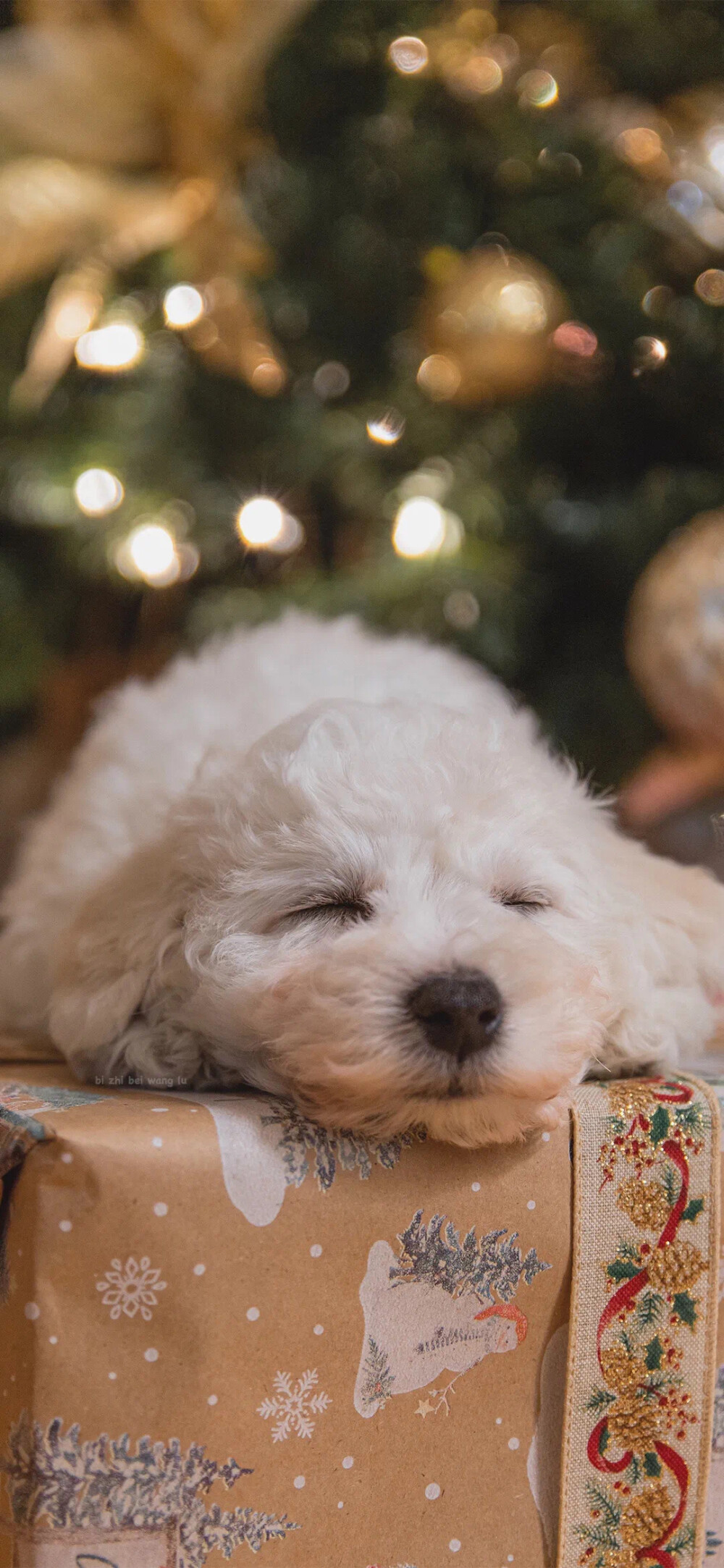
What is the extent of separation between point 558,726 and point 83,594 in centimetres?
103

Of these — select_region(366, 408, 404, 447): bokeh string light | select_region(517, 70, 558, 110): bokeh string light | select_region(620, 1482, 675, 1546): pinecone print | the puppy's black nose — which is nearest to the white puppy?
the puppy's black nose

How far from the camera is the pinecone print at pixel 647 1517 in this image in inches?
31.7

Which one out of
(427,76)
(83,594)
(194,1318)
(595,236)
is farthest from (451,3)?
(194,1318)

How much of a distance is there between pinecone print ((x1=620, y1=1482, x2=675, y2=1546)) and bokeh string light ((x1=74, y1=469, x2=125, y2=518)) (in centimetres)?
166

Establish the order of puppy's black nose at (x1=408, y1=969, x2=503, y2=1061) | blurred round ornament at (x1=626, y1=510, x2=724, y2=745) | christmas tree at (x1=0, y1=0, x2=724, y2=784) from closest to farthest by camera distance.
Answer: puppy's black nose at (x1=408, y1=969, x2=503, y2=1061) → blurred round ornament at (x1=626, y1=510, x2=724, y2=745) → christmas tree at (x1=0, y1=0, x2=724, y2=784)

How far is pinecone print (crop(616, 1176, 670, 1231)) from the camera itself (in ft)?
2.69

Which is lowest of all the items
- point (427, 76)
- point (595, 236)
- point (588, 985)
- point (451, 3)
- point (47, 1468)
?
point (47, 1468)

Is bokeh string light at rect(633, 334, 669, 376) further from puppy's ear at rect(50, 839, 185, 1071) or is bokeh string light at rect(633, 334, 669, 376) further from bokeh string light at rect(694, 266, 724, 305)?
puppy's ear at rect(50, 839, 185, 1071)

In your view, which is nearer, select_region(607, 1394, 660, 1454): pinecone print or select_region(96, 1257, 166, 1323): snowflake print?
select_region(96, 1257, 166, 1323): snowflake print

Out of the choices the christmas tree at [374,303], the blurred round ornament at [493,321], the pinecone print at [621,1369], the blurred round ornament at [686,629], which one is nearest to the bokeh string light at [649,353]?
the christmas tree at [374,303]

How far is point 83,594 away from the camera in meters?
2.30

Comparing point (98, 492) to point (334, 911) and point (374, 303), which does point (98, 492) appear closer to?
point (374, 303)

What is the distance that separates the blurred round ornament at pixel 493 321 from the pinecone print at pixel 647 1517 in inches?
63.5

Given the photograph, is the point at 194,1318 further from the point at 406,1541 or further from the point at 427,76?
the point at 427,76
